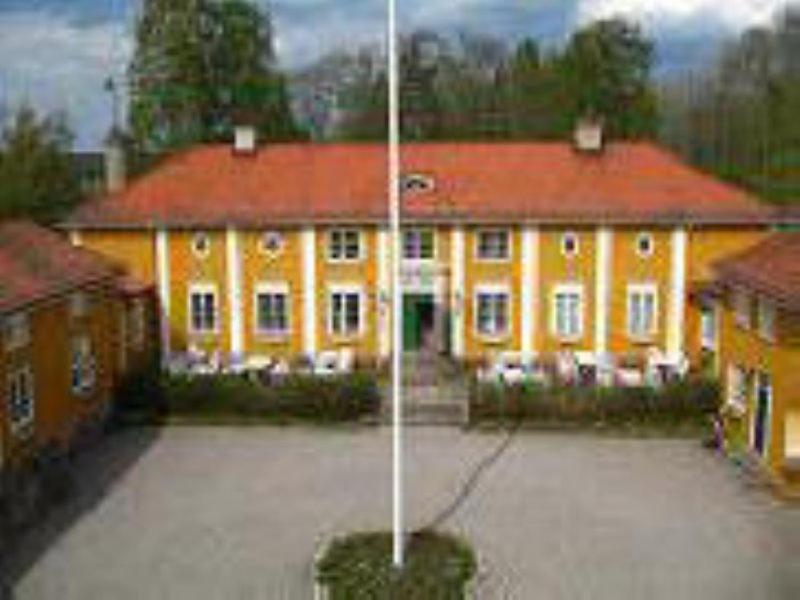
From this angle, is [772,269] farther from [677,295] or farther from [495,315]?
[495,315]

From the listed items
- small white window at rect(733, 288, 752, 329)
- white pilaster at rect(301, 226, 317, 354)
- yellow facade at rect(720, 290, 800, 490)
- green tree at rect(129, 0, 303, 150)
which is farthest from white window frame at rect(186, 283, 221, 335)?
green tree at rect(129, 0, 303, 150)

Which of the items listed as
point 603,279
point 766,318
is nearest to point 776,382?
point 766,318

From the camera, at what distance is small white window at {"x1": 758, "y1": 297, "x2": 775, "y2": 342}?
2581 cm

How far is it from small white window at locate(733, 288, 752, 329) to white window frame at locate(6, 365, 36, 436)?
17.1 m

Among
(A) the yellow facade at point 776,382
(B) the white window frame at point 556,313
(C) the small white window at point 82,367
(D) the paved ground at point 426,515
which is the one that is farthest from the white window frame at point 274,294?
(A) the yellow facade at point 776,382

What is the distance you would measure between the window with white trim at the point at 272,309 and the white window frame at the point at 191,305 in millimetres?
1395

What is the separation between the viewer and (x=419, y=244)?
37406 millimetres

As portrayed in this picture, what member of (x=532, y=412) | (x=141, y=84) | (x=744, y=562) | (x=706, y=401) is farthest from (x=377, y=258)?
(x=141, y=84)

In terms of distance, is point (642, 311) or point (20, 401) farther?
point (642, 311)

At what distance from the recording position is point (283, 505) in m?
24.7

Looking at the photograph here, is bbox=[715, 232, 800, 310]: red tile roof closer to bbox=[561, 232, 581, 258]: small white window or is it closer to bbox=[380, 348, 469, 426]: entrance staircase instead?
bbox=[561, 232, 581, 258]: small white window

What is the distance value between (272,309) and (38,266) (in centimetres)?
1063

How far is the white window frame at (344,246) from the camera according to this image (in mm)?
37312

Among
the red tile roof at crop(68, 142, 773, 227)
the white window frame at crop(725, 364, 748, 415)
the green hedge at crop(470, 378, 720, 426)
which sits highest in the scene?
the red tile roof at crop(68, 142, 773, 227)
